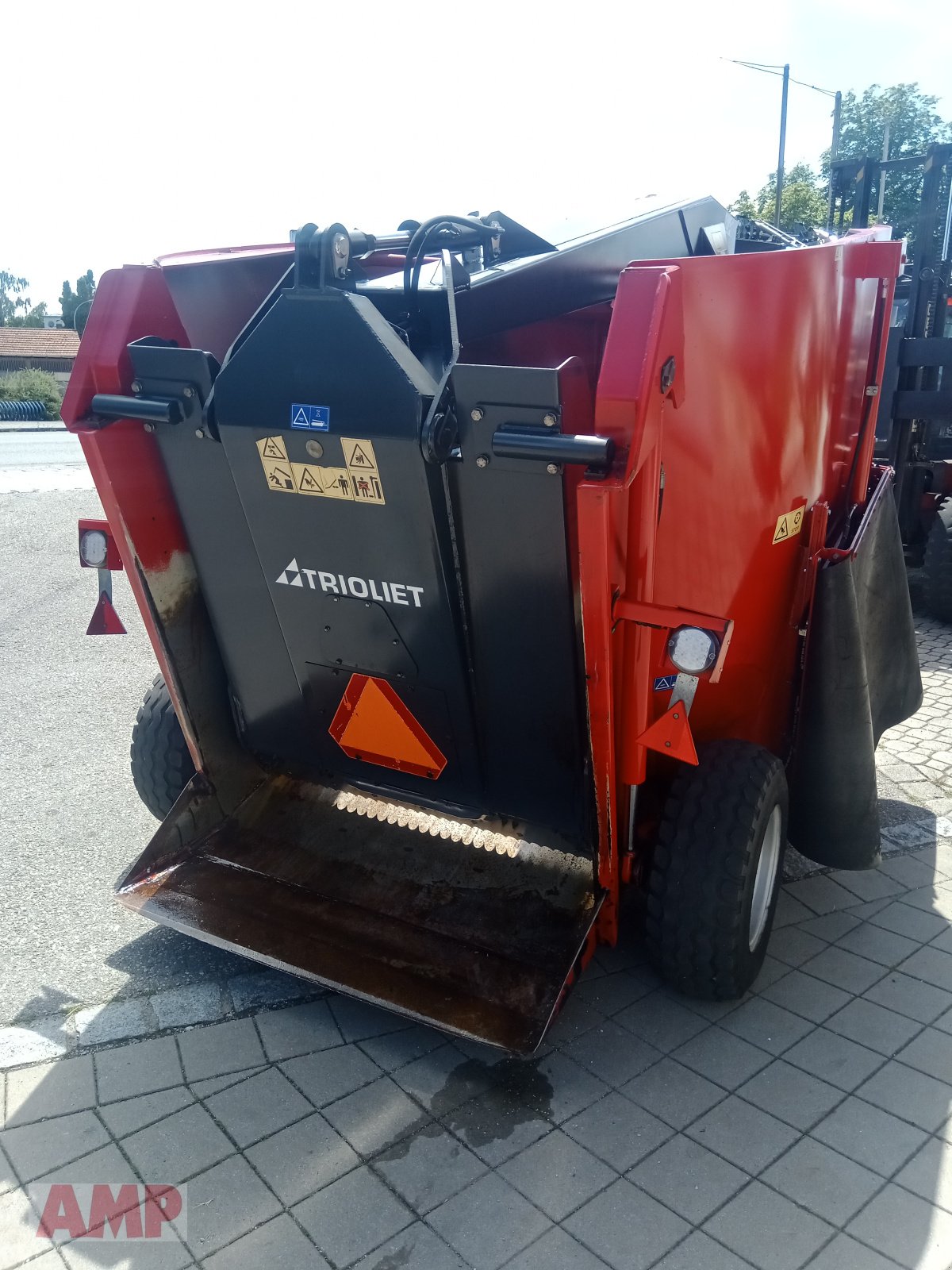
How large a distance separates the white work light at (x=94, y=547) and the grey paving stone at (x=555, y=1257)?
89.1 inches

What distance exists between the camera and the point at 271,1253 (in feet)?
7.11

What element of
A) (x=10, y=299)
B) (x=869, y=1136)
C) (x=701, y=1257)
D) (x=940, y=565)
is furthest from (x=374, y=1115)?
(x=10, y=299)

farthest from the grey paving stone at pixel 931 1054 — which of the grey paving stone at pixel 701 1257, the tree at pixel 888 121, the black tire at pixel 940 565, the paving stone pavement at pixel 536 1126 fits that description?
the tree at pixel 888 121

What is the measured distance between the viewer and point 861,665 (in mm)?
3217

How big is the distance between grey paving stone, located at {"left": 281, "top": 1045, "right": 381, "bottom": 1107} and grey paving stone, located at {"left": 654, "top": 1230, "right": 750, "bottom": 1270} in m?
0.90

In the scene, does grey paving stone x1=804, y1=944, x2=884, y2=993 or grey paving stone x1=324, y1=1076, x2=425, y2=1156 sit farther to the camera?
grey paving stone x1=804, y1=944, x2=884, y2=993

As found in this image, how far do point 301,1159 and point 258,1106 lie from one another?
0.23 metres

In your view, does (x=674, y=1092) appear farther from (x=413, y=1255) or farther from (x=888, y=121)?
(x=888, y=121)

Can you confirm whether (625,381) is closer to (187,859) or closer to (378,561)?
(378,561)

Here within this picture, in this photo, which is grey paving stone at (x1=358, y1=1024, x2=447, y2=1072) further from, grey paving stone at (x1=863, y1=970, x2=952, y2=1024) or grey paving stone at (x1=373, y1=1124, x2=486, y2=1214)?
grey paving stone at (x1=863, y1=970, x2=952, y2=1024)

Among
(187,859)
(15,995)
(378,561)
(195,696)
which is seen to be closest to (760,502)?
(378,561)

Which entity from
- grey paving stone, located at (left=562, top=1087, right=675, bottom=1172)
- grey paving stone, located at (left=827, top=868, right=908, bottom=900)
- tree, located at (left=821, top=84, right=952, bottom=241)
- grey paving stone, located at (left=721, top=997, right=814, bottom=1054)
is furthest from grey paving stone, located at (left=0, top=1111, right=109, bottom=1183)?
tree, located at (left=821, top=84, right=952, bottom=241)

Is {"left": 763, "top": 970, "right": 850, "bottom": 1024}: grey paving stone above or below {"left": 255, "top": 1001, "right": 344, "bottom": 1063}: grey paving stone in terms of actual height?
below

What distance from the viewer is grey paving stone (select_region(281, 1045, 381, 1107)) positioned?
2.63 metres
